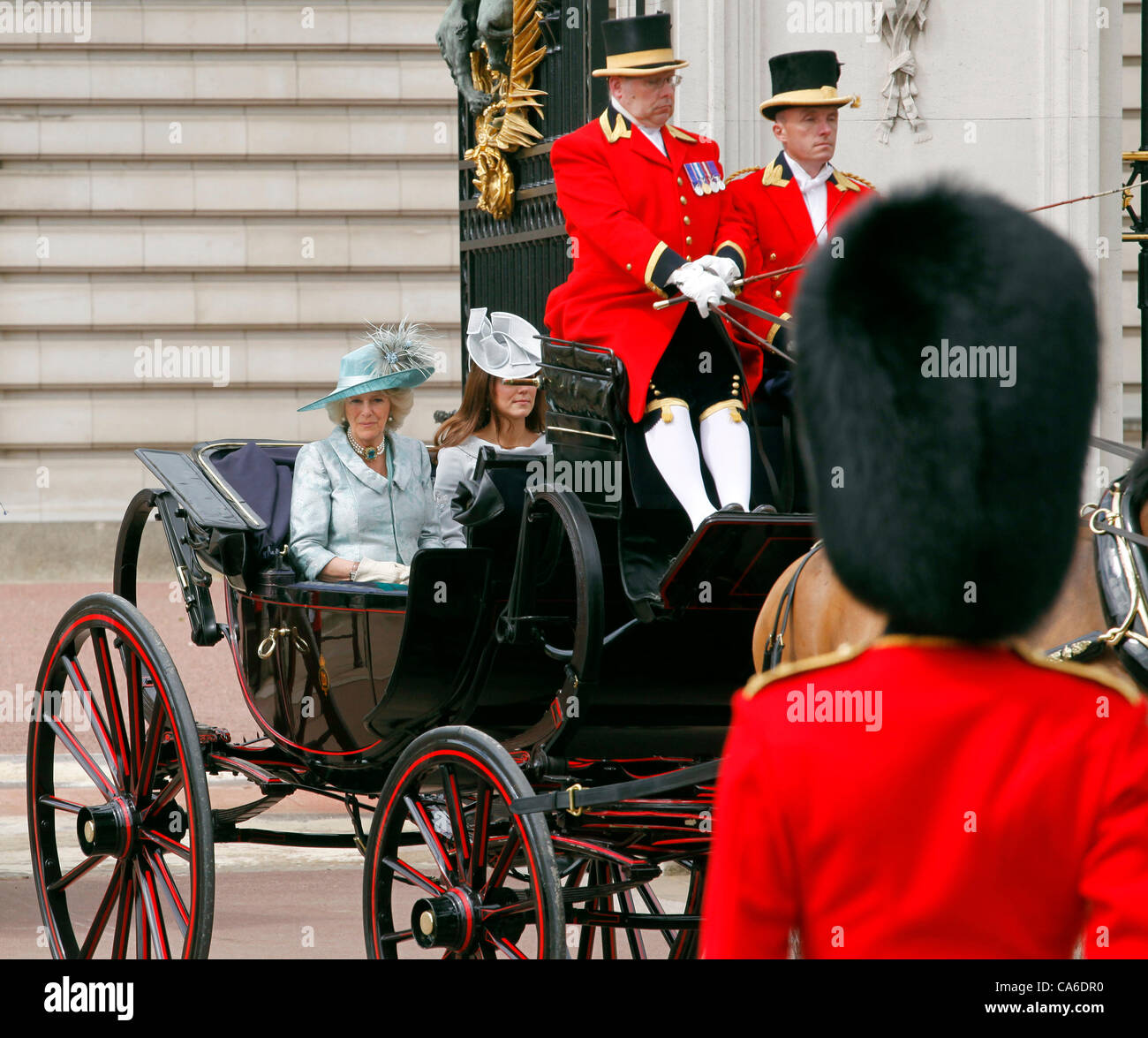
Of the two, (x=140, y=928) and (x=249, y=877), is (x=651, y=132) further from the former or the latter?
(x=249, y=877)

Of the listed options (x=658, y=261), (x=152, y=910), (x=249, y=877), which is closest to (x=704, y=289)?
(x=658, y=261)

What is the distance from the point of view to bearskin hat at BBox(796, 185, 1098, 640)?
1369mm

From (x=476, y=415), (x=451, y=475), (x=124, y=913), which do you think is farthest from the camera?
(x=476, y=415)

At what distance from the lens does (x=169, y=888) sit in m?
4.09

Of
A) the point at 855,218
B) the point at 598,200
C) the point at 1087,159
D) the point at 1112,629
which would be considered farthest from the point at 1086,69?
the point at 855,218

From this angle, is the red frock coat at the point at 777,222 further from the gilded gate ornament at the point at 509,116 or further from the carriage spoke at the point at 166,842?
the carriage spoke at the point at 166,842

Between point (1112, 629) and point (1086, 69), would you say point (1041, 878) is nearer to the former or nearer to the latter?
A: point (1112, 629)

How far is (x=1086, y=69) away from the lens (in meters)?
6.30

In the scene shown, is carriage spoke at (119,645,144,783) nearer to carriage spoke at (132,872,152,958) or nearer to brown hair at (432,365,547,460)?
carriage spoke at (132,872,152,958)

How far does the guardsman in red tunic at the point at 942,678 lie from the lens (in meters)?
1.31

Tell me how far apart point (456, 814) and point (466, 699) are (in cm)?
59

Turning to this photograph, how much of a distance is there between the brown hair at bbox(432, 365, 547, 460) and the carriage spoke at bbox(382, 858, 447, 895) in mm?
1601

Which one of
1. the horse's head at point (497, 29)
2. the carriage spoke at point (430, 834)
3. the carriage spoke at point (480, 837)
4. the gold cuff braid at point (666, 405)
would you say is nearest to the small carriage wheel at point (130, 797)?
the carriage spoke at point (430, 834)

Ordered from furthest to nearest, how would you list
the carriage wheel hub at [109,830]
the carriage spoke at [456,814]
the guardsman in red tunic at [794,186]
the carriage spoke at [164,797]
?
the guardsman in red tunic at [794,186], the carriage wheel hub at [109,830], the carriage spoke at [164,797], the carriage spoke at [456,814]
